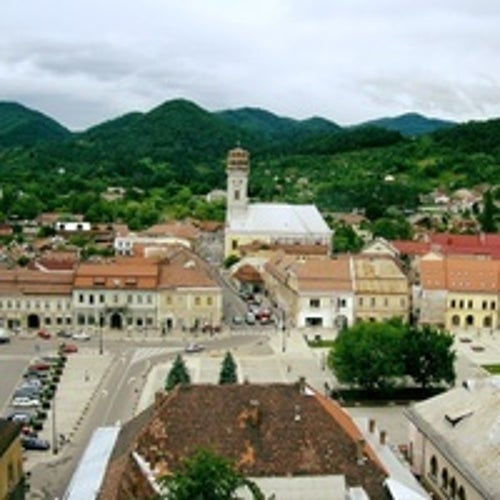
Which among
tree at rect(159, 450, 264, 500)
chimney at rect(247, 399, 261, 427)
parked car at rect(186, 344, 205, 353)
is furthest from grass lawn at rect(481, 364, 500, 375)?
tree at rect(159, 450, 264, 500)

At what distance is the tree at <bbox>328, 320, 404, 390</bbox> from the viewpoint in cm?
5669

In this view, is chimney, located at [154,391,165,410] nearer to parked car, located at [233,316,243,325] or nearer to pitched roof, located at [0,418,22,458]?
pitched roof, located at [0,418,22,458]

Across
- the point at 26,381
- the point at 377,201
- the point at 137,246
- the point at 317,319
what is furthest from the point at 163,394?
the point at 377,201

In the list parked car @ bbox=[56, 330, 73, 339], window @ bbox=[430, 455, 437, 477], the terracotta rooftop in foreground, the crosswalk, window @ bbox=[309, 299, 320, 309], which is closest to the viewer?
the terracotta rooftop in foreground

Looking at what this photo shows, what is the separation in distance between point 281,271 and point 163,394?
5417 cm

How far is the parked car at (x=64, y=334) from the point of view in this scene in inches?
3036

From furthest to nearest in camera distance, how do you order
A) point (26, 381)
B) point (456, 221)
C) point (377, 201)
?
point (377, 201) < point (456, 221) < point (26, 381)

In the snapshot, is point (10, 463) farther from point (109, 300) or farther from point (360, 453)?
point (109, 300)

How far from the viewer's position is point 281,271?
9156cm

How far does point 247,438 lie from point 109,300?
4743 cm

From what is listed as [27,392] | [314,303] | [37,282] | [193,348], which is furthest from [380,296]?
[27,392]

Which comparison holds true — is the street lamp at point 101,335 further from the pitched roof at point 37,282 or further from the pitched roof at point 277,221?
the pitched roof at point 277,221

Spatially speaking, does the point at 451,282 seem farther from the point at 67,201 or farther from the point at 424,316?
the point at 67,201

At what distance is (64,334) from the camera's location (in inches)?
3059
